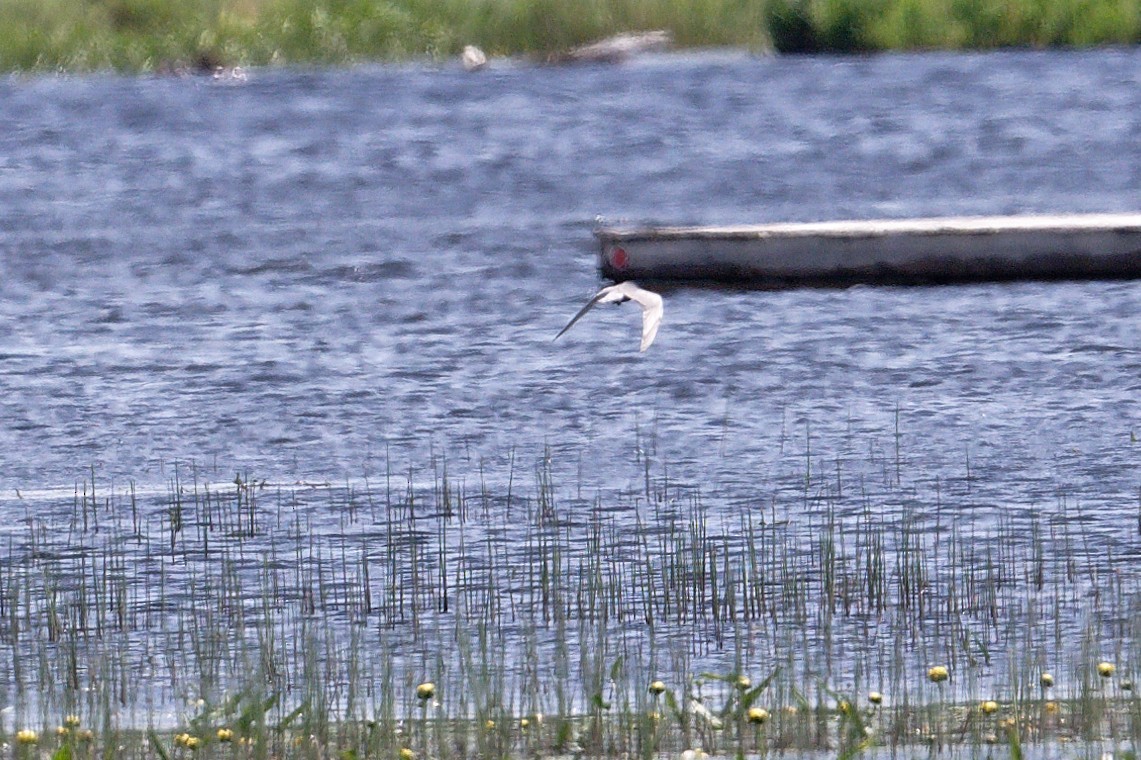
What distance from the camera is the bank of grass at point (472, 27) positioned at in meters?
44.5

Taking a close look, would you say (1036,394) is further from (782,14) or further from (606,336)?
(782,14)

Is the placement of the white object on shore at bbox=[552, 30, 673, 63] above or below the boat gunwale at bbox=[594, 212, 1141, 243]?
below

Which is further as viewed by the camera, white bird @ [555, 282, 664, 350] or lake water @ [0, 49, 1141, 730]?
white bird @ [555, 282, 664, 350]

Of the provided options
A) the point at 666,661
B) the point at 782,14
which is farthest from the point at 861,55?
the point at 666,661

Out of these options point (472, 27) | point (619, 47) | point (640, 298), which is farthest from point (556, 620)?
point (619, 47)

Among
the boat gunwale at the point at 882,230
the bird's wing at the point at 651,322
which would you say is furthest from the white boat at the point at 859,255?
the bird's wing at the point at 651,322

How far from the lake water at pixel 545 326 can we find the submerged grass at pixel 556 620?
0.51ft

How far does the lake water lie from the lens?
12773 mm

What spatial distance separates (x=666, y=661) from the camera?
857 centimetres

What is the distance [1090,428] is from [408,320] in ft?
25.2

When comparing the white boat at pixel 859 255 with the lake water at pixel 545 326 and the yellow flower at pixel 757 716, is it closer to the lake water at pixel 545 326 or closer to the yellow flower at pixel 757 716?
the lake water at pixel 545 326

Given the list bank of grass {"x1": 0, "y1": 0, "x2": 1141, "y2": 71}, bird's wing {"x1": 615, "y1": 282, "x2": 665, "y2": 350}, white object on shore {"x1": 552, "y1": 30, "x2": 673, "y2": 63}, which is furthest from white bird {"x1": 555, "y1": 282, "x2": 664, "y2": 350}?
white object on shore {"x1": 552, "y1": 30, "x2": 673, "y2": 63}

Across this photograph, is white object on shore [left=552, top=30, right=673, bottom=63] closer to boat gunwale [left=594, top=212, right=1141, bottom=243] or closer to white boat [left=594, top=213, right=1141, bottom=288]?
boat gunwale [left=594, top=212, right=1141, bottom=243]

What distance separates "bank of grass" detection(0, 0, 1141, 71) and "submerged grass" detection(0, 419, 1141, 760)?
3310 cm
